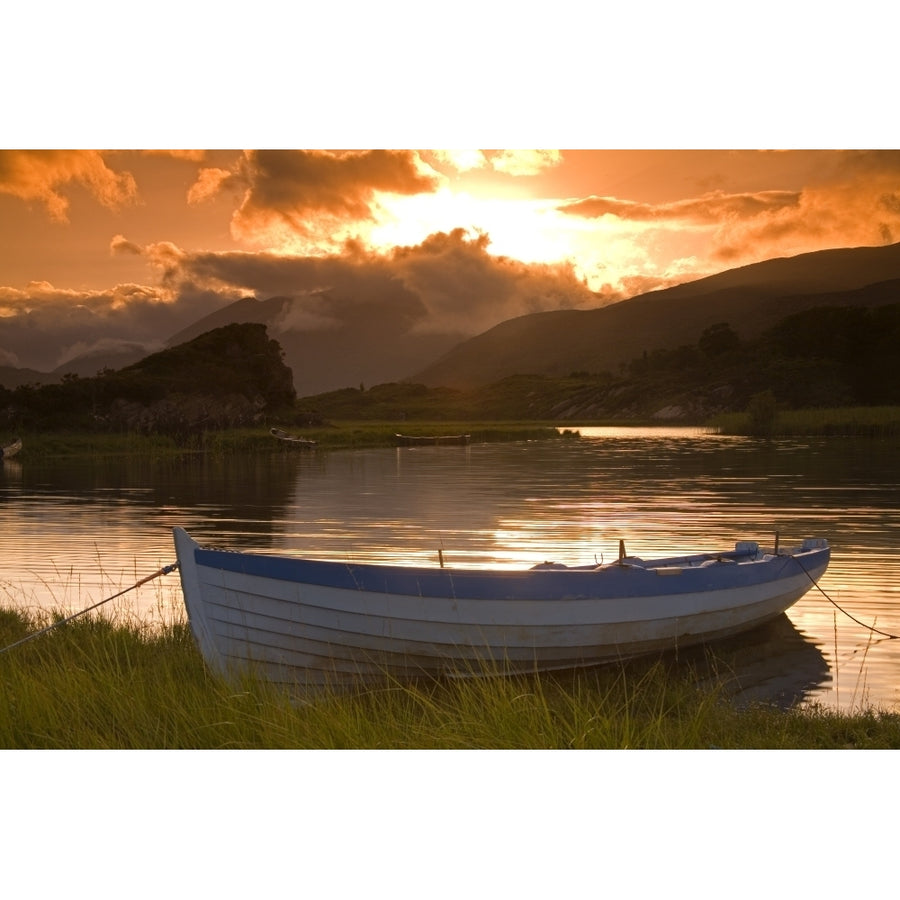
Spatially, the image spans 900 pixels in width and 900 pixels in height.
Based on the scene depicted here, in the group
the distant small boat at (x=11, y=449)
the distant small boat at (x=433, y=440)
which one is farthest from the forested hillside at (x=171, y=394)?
the distant small boat at (x=433, y=440)

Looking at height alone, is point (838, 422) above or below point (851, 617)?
above

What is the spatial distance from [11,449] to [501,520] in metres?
18.0

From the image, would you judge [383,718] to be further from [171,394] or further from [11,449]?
[11,449]

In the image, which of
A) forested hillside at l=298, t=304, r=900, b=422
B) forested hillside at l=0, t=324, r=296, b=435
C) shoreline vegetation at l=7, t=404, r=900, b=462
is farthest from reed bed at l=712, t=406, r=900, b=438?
forested hillside at l=0, t=324, r=296, b=435

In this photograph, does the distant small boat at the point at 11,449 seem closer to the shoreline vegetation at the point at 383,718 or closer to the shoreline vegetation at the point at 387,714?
the shoreline vegetation at the point at 387,714

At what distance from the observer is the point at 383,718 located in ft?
19.1

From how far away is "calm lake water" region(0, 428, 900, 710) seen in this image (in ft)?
Answer: 27.7

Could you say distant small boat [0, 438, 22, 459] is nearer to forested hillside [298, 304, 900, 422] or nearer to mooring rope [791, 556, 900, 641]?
forested hillside [298, 304, 900, 422]

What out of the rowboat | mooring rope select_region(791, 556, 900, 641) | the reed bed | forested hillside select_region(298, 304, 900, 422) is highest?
forested hillside select_region(298, 304, 900, 422)

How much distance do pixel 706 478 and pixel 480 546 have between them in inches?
488

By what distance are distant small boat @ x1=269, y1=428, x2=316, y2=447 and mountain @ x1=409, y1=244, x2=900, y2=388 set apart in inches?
535

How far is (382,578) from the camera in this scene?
5.91 m

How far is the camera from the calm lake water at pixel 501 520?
8.45 meters

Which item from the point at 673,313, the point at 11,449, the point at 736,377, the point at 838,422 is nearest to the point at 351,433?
the point at 11,449
